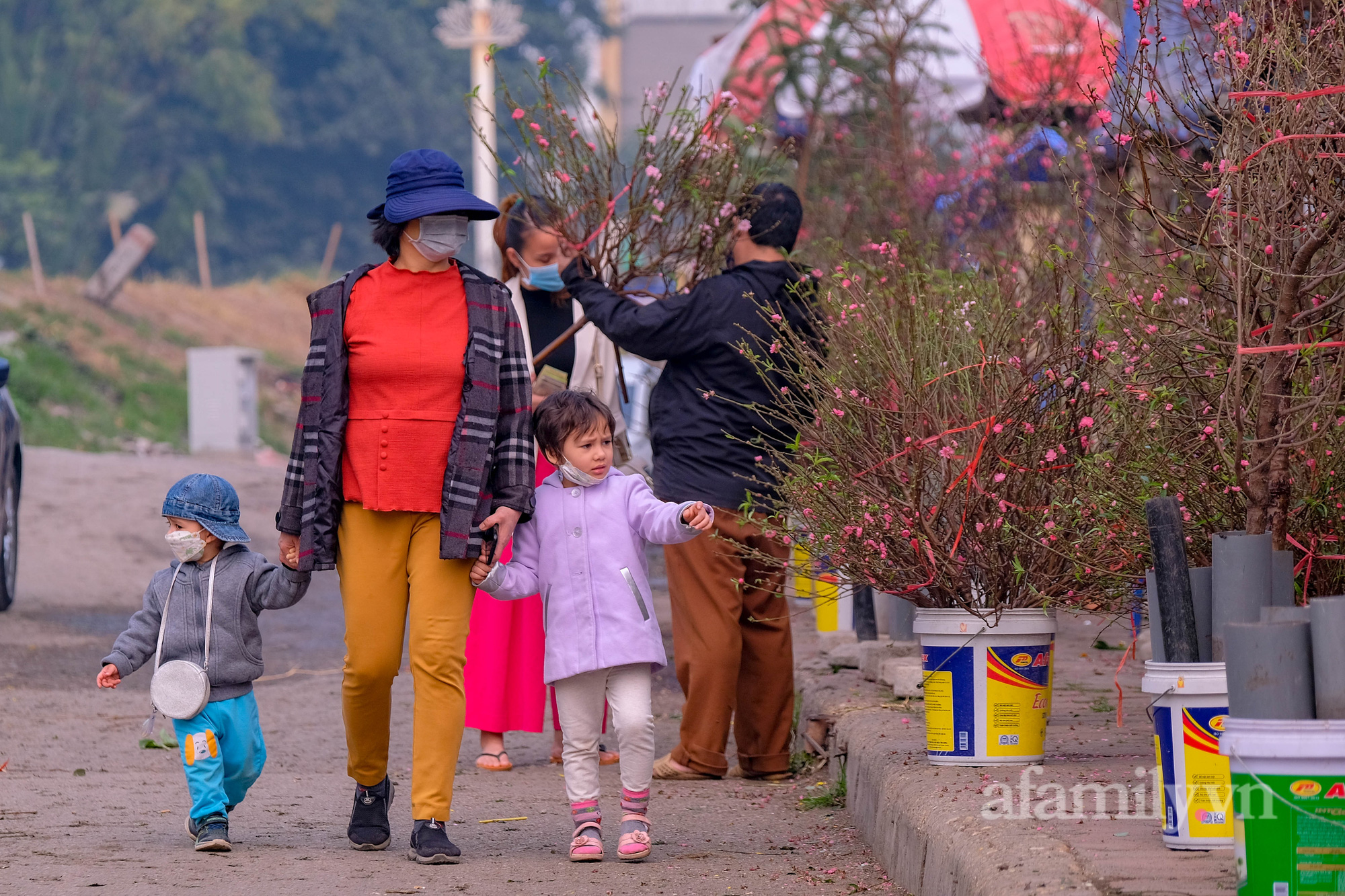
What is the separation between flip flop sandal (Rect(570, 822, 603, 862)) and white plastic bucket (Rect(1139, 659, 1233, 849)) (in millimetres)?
1656

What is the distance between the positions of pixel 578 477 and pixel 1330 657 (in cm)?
224

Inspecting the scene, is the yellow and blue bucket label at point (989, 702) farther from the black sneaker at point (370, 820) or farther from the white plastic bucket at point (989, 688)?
the black sneaker at point (370, 820)

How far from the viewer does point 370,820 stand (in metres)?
4.67

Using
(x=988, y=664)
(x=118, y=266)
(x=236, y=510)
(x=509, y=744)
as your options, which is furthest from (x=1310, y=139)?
(x=118, y=266)

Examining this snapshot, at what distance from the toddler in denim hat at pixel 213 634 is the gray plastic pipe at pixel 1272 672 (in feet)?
8.35

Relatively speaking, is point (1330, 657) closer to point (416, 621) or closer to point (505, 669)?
point (416, 621)

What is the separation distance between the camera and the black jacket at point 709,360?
552 centimetres

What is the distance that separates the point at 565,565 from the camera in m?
4.64

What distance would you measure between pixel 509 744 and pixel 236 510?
2.41 meters

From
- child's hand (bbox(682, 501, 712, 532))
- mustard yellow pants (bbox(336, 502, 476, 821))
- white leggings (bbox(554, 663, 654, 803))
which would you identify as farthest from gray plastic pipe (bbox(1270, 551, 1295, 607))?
mustard yellow pants (bbox(336, 502, 476, 821))

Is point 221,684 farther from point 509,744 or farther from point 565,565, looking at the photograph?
point 509,744

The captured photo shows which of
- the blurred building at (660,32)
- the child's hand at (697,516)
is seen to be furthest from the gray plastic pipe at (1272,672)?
the blurred building at (660,32)

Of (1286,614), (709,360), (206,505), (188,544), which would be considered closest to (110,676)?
(188,544)

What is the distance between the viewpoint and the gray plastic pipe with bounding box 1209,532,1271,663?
3.42 m
